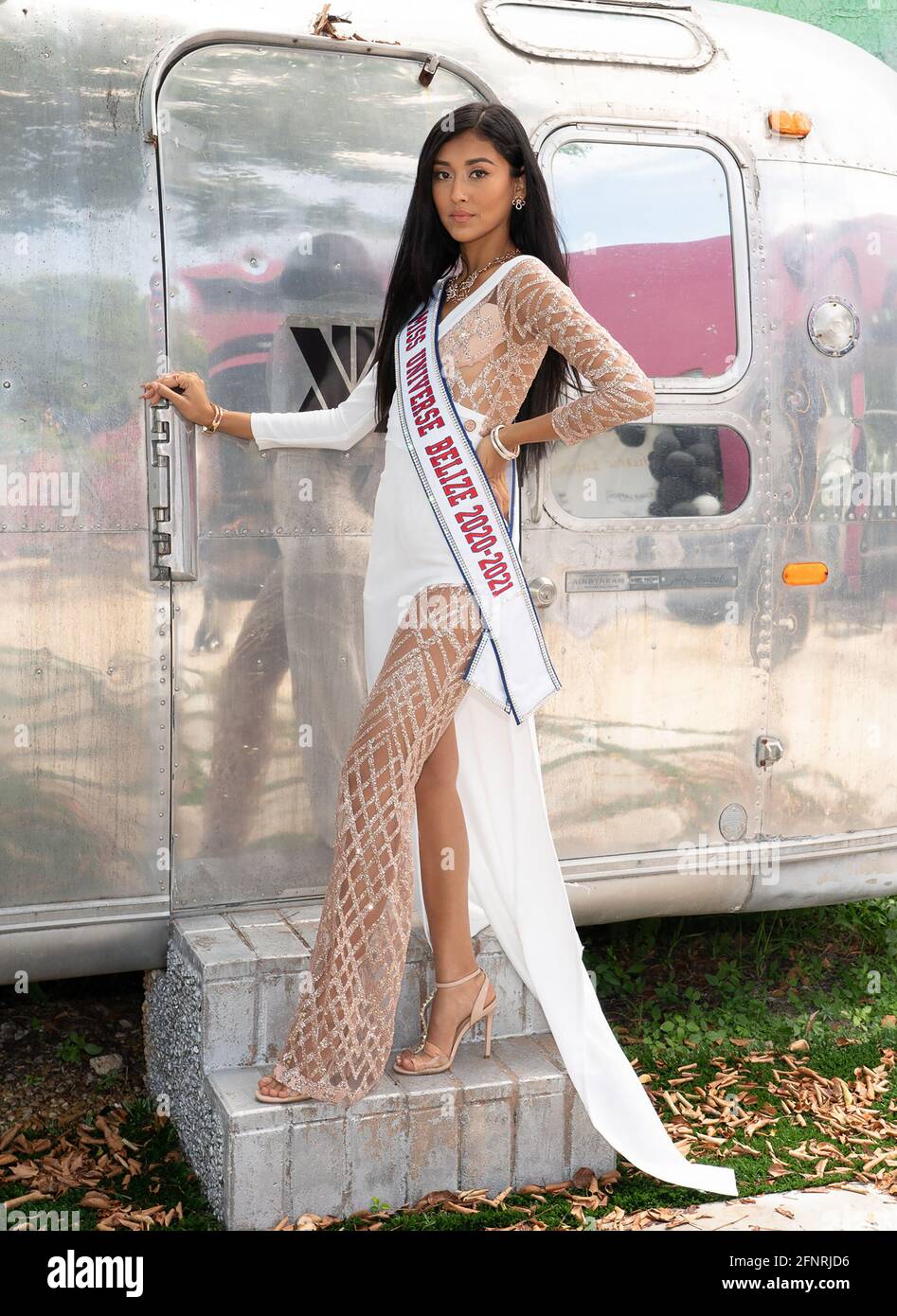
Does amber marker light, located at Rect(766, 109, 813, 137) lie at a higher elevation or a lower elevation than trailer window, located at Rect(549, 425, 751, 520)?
higher

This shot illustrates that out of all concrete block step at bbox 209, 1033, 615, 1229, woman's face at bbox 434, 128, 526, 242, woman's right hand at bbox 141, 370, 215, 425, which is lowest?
concrete block step at bbox 209, 1033, 615, 1229

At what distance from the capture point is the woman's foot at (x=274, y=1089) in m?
3.03

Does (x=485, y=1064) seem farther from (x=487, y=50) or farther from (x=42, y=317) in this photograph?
(x=487, y=50)

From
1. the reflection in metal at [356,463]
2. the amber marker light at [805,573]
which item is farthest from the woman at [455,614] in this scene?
the amber marker light at [805,573]

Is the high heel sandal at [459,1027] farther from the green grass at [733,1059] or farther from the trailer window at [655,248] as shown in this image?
the trailer window at [655,248]

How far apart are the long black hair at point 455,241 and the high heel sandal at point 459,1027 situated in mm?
1241

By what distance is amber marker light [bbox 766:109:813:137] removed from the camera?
3.88 m

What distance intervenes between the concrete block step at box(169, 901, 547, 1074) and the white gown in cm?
17

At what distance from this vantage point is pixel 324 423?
3.36 meters

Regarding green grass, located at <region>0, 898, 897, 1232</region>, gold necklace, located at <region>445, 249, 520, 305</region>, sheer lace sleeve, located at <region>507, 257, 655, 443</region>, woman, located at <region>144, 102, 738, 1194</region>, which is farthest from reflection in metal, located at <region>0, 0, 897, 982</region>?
sheer lace sleeve, located at <region>507, 257, 655, 443</region>

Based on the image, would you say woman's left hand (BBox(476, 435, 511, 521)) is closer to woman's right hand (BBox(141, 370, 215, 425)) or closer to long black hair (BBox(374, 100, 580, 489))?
long black hair (BBox(374, 100, 580, 489))

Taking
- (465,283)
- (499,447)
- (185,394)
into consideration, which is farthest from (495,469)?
(185,394)

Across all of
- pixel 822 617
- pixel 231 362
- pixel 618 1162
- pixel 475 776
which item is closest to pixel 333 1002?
pixel 475 776

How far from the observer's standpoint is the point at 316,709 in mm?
3525
